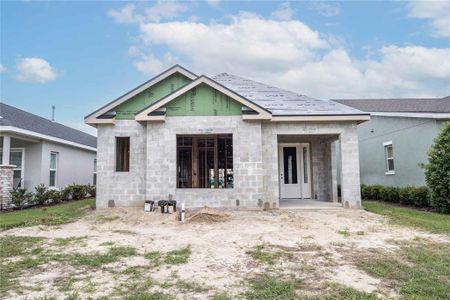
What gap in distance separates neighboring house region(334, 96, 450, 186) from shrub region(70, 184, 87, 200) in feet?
50.4

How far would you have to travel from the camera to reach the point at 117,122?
12.5 metres

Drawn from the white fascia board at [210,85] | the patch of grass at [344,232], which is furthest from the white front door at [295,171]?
the patch of grass at [344,232]

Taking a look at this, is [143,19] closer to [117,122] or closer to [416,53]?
[117,122]

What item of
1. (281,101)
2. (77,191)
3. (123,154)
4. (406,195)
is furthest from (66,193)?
(406,195)

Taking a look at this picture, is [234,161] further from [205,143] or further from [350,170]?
[350,170]

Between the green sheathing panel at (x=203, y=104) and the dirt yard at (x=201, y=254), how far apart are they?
12.2 ft

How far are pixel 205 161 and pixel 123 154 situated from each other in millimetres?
3299

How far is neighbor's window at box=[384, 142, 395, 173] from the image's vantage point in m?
16.1

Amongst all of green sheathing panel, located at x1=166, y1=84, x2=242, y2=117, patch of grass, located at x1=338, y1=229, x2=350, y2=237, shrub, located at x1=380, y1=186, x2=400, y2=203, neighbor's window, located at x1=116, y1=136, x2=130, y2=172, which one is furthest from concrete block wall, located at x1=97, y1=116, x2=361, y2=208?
patch of grass, located at x1=338, y1=229, x2=350, y2=237

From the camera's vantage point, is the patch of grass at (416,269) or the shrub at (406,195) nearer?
the patch of grass at (416,269)

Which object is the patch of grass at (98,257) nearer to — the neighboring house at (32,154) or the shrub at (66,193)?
the neighboring house at (32,154)

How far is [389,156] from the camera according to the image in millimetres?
16375

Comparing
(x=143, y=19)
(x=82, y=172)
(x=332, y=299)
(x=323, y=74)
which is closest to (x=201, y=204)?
(x=332, y=299)

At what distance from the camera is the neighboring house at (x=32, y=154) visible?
1334 cm
